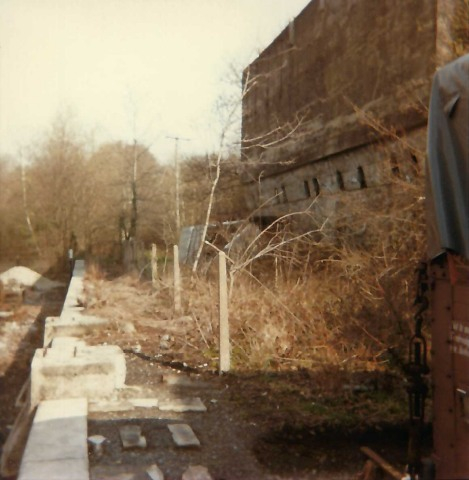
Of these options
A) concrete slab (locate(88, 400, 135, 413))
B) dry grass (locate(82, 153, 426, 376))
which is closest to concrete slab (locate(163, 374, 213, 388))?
dry grass (locate(82, 153, 426, 376))

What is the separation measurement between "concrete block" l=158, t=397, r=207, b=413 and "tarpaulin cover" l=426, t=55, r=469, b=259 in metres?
3.84

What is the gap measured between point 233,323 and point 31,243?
2103 cm

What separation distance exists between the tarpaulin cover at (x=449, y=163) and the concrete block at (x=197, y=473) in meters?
2.66

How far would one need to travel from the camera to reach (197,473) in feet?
15.7

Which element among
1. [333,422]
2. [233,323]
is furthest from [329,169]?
[333,422]

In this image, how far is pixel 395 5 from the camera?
12836mm

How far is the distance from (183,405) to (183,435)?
3.24ft

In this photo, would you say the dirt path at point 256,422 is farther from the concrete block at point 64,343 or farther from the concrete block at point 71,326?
the concrete block at point 71,326

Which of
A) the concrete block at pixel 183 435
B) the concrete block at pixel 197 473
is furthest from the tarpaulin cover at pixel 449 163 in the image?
the concrete block at pixel 183 435

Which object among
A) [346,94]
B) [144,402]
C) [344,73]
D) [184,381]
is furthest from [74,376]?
[344,73]

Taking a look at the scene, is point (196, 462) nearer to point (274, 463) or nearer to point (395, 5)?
point (274, 463)

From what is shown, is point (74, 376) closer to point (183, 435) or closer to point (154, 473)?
point (183, 435)

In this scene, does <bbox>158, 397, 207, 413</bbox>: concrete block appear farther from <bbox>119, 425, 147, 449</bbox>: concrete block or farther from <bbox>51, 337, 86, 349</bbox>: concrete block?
<bbox>51, 337, 86, 349</bbox>: concrete block

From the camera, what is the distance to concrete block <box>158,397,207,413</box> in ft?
21.3
